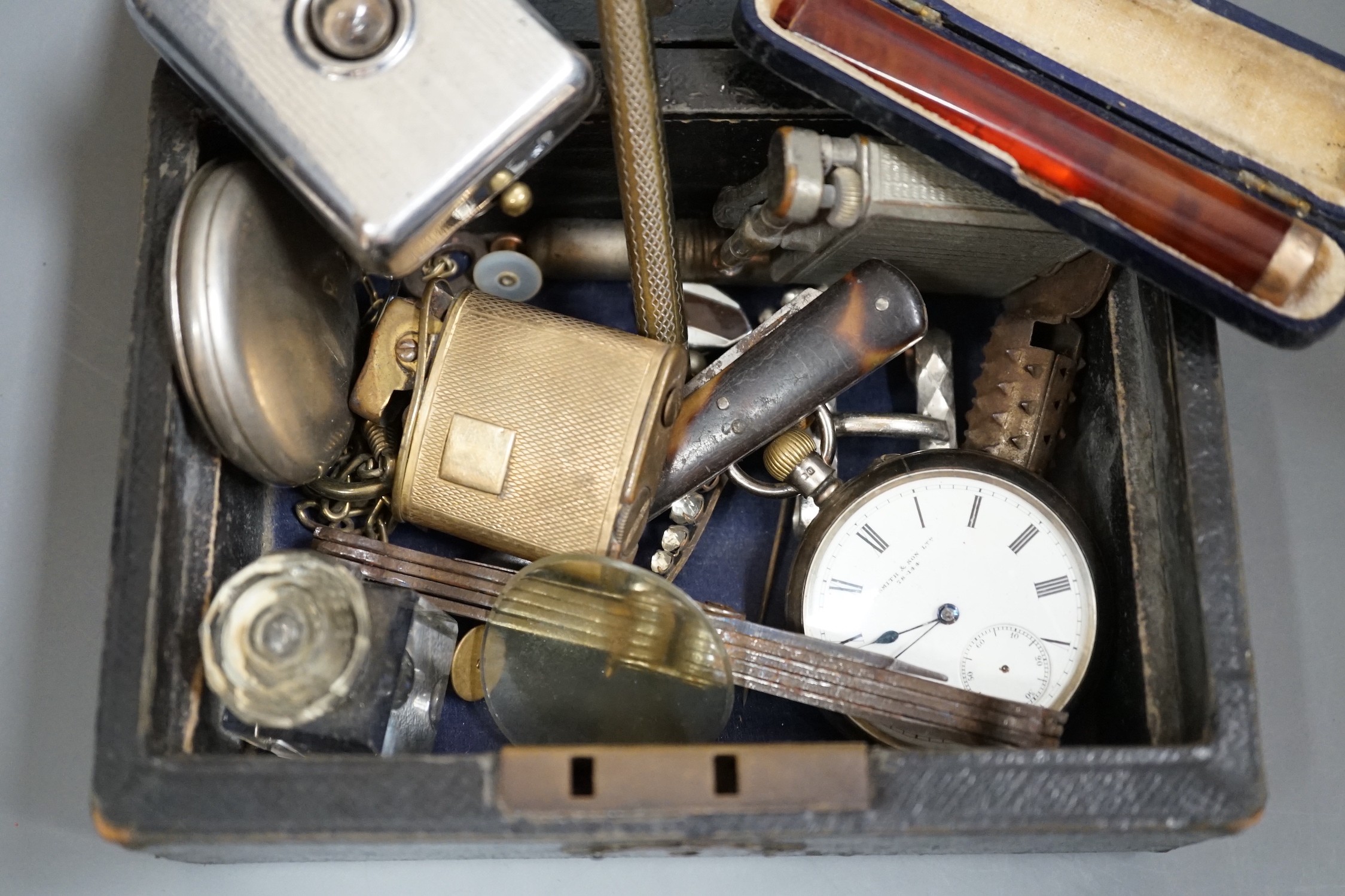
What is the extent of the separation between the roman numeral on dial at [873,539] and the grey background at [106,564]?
0.99ft

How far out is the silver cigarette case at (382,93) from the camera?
2.88 ft

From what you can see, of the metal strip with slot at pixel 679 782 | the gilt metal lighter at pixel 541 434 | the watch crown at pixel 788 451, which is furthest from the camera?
the watch crown at pixel 788 451

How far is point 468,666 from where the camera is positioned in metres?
1.10

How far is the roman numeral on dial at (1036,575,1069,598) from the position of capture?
1.06 metres

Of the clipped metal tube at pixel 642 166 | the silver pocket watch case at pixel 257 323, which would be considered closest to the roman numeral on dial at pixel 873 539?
the clipped metal tube at pixel 642 166

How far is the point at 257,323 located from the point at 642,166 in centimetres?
34

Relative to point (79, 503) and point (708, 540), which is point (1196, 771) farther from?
point (79, 503)

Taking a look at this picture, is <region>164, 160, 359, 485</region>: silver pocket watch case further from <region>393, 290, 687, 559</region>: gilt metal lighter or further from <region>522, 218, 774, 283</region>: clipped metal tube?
<region>522, 218, 774, 283</region>: clipped metal tube

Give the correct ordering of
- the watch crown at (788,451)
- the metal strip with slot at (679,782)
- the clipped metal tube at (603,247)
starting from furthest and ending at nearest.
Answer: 1. the clipped metal tube at (603,247)
2. the watch crown at (788,451)
3. the metal strip with slot at (679,782)

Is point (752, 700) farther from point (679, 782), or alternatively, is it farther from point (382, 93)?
point (382, 93)

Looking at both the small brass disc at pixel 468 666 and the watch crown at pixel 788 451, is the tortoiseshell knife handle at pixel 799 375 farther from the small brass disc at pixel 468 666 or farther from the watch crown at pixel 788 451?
the small brass disc at pixel 468 666

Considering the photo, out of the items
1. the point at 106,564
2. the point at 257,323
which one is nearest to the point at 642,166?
the point at 257,323

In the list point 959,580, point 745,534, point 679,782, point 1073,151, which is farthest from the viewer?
point 745,534

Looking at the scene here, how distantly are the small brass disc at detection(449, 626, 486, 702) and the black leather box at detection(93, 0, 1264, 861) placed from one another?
0.06 meters
